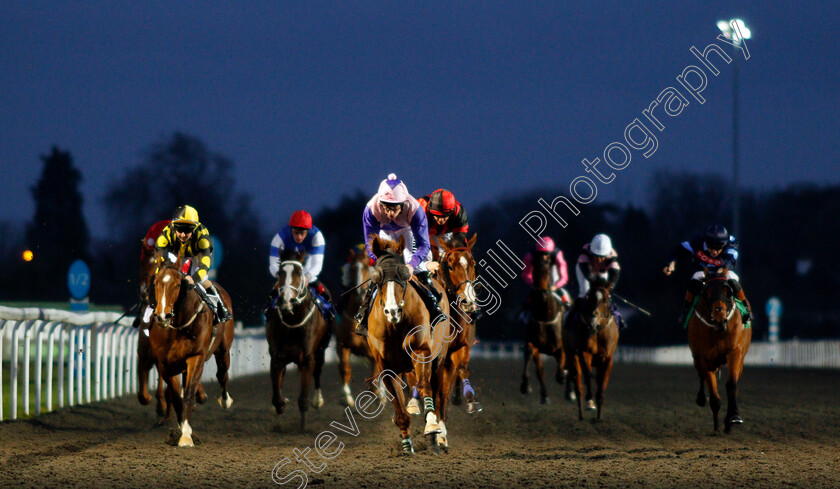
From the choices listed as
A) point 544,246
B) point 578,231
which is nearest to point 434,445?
point 544,246

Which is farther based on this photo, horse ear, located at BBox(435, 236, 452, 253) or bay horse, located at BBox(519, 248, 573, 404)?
bay horse, located at BBox(519, 248, 573, 404)

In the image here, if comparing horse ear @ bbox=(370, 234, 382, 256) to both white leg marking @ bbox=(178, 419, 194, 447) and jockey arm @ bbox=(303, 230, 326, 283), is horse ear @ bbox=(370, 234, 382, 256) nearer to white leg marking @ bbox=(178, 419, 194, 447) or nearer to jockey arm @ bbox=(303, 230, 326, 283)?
white leg marking @ bbox=(178, 419, 194, 447)

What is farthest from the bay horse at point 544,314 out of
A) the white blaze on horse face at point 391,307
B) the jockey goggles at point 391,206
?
the white blaze on horse face at point 391,307

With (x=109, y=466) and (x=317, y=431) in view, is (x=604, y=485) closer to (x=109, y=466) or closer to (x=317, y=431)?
(x=109, y=466)

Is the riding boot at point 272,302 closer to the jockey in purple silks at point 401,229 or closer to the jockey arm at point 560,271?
the jockey in purple silks at point 401,229

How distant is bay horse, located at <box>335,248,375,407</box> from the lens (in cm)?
1295

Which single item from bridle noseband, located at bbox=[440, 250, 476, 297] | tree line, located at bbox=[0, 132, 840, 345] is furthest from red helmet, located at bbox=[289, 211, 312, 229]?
tree line, located at bbox=[0, 132, 840, 345]

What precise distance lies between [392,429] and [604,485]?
4630 millimetres

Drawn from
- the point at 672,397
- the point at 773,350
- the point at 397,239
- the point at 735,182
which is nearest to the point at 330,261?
the point at 773,350

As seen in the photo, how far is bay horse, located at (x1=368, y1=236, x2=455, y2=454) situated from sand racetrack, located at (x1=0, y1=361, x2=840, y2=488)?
0.51 metres

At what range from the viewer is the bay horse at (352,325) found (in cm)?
1295

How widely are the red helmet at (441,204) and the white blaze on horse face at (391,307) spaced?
106 inches

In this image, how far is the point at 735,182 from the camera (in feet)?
94.4

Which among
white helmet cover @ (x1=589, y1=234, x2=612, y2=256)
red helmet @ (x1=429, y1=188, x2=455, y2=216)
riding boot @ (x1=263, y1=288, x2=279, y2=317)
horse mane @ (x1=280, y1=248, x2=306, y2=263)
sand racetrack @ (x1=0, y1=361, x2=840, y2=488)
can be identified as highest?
red helmet @ (x1=429, y1=188, x2=455, y2=216)
